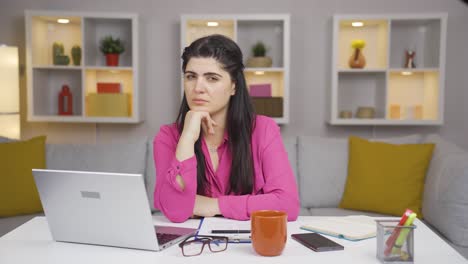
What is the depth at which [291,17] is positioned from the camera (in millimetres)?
3756

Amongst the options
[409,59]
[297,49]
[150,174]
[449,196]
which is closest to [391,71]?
[409,59]

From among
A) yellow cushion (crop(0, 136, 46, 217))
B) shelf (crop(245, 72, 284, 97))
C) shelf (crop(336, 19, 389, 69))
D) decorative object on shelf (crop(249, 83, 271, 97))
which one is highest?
shelf (crop(336, 19, 389, 69))

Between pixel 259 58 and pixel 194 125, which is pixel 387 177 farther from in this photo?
pixel 194 125

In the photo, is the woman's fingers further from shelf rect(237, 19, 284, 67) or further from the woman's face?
shelf rect(237, 19, 284, 67)

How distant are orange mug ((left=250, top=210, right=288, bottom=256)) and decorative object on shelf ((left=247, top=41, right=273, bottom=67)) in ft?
8.22

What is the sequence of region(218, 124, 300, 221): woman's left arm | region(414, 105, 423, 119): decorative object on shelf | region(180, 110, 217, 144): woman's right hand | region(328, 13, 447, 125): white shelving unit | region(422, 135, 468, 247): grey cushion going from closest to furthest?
region(218, 124, 300, 221): woman's left arm → region(180, 110, 217, 144): woman's right hand → region(422, 135, 468, 247): grey cushion → region(328, 13, 447, 125): white shelving unit → region(414, 105, 423, 119): decorative object on shelf

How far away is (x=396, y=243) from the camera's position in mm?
1074

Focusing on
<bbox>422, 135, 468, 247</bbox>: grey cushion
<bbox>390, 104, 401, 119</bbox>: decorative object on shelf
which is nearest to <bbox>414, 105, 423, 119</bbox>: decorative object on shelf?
<bbox>390, 104, 401, 119</bbox>: decorative object on shelf

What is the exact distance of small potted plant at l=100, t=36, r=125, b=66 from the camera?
3.62 meters

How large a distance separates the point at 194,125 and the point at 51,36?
2.50m

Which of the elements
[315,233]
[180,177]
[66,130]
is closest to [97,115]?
[66,130]

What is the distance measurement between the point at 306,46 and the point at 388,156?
123 cm

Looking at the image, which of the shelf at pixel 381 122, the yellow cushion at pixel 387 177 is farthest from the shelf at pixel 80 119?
the yellow cushion at pixel 387 177

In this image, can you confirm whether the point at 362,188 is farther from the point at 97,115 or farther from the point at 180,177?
the point at 97,115
